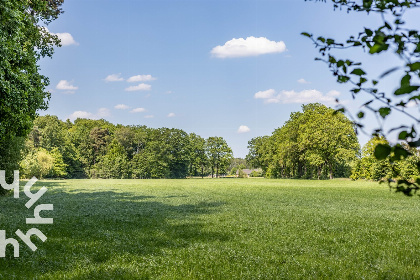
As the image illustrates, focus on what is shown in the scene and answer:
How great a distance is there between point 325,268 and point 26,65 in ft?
63.8

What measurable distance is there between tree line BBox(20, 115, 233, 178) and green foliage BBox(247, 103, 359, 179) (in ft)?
94.7

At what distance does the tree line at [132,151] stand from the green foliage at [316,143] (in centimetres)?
2888

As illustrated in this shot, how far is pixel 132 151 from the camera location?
136 m

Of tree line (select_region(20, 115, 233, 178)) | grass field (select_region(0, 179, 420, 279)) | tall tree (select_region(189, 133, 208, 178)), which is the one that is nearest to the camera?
grass field (select_region(0, 179, 420, 279))

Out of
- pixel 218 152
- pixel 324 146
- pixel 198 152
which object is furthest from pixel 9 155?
pixel 218 152

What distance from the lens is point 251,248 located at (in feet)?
38.0

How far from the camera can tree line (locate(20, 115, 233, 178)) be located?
11932 centimetres

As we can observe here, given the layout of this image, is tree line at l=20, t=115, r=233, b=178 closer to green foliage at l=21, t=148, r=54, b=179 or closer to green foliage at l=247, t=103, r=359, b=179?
green foliage at l=21, t=148, r=54, b=179

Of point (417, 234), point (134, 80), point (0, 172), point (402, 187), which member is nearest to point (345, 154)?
point (417, 234)

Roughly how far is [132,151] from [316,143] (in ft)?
268

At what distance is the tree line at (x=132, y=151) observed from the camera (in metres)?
119

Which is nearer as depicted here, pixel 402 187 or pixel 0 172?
pixel 402 187

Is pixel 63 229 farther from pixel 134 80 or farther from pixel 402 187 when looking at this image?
pixel 134 80

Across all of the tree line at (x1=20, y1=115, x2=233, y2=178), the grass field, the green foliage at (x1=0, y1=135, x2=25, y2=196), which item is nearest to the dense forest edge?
the tree line at (x1=20, y1=115, x2=233, y2=178)
